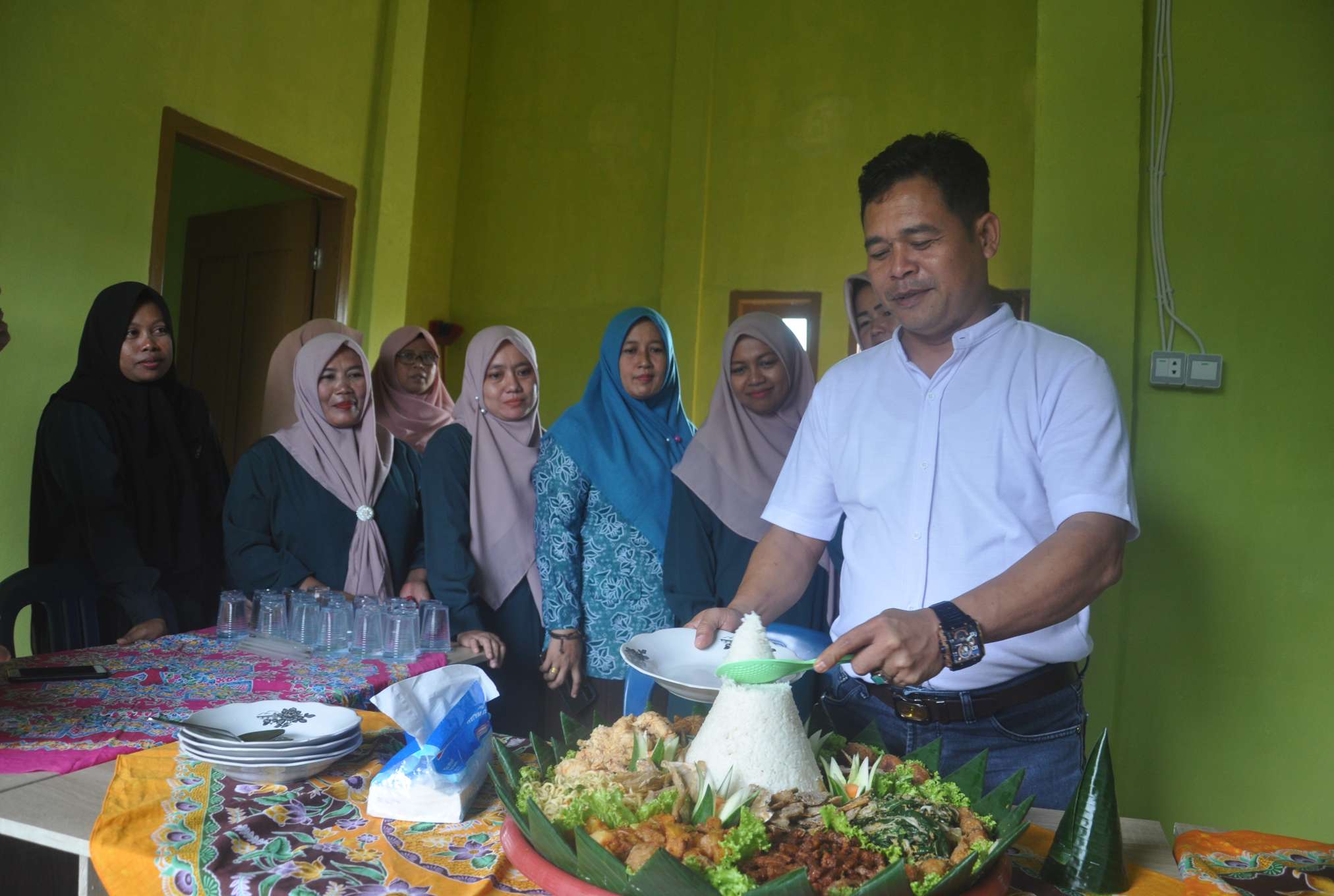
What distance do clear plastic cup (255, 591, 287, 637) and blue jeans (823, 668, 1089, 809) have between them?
127cm

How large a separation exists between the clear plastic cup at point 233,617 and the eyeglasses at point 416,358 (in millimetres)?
1761

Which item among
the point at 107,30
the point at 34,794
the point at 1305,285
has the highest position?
the point at 107,30

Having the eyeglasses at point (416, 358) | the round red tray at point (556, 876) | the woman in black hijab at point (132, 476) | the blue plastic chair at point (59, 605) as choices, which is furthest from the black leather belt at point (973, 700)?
the eyeglasses at point (416, 358)

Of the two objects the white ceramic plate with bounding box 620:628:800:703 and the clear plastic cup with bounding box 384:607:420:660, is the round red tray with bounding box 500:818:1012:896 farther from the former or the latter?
the clear plastic cup with bounding box 384:607:420:660

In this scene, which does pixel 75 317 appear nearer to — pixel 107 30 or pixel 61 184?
pixel 61 184

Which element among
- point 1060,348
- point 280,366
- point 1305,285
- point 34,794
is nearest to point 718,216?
point 280,366

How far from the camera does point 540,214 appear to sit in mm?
6207

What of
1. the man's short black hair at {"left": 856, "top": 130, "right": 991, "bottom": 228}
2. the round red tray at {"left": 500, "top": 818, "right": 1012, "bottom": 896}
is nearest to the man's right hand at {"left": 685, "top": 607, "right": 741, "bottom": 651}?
the round red tray at {"left": 500, "top": 818, "right": 1012, "bottom": 896}

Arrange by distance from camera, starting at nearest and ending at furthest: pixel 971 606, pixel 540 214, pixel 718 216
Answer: pixel 971 606, pixel 718 216, pixel 540 214

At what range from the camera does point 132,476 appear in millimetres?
2715

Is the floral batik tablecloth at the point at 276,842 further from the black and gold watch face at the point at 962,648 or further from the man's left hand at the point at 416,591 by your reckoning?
the man's left hand at the point at 416,591

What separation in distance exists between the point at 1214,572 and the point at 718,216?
414 cm

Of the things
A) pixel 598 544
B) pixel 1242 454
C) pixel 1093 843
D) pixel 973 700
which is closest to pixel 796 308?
pixel 598 544

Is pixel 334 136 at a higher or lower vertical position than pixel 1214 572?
higher
